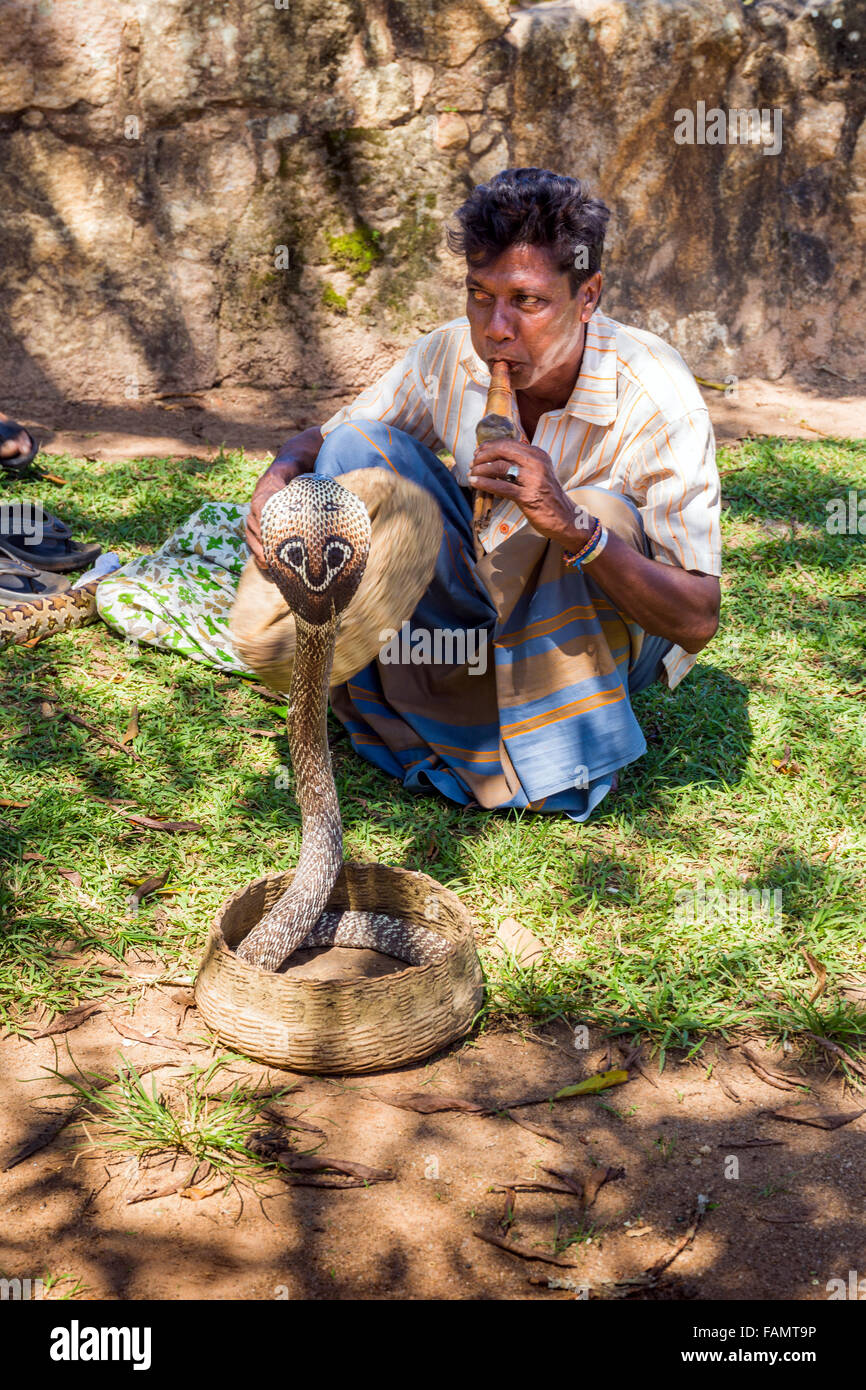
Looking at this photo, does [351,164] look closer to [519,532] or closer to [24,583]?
[24,583]

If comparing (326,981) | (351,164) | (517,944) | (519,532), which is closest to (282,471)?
(519,532)

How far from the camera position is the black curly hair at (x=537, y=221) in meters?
3.26

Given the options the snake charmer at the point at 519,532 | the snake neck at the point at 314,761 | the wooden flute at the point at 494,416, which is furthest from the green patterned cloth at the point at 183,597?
the snake neck at the point at 314,761

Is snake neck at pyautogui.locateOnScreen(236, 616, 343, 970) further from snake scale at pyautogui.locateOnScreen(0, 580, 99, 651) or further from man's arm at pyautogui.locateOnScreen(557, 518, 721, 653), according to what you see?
snake scale at pyautogui.locateOnScreen(0, 580, 99, 651)

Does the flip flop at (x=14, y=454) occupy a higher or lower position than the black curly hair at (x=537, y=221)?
lower

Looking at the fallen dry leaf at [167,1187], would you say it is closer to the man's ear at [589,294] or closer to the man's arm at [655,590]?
the man's arm at [655,590]

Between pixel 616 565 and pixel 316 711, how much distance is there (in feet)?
3.00

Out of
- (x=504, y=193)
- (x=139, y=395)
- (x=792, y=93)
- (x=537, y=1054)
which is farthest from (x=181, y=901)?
(x=792, y=93)

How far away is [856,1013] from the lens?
9.95 ft

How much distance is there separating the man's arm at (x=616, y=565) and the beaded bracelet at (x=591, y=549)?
13 millimetres

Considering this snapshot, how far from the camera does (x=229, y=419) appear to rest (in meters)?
6.87

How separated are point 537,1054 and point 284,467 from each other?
6.04ft

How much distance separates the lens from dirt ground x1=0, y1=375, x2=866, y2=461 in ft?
21.5

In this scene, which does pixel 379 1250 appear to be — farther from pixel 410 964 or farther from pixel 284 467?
pixel 284 467
